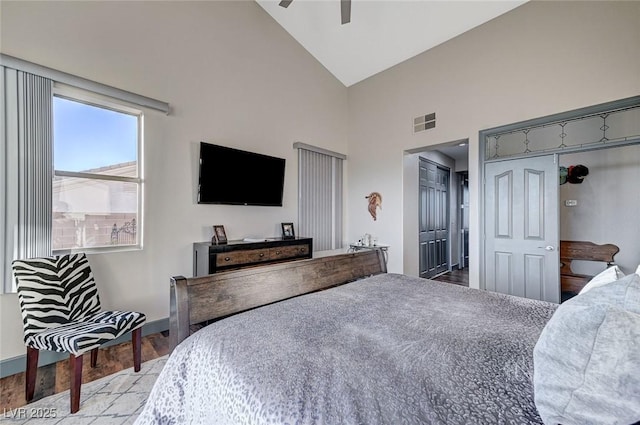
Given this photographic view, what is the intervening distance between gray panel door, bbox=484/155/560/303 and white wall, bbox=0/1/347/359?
288 centimetres

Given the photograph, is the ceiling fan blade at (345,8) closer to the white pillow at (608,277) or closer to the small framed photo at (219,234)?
the small framed photo at (219,234)

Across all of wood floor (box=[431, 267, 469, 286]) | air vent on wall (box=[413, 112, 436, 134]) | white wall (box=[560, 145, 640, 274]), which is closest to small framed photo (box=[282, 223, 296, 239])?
air vent on wall (box=[413, 112, 436, 134])

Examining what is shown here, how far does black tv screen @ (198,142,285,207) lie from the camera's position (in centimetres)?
347

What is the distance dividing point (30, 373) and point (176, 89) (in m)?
2.87

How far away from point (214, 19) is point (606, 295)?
4.43 m

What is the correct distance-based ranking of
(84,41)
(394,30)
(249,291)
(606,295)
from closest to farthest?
(606,295) → (249,291) → (84,41) → (394,30)

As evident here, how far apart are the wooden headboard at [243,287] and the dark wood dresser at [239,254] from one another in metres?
1.43

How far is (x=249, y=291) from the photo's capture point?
5.77ft

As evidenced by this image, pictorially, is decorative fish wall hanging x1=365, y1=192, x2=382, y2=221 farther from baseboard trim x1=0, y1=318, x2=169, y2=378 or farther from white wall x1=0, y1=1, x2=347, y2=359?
baseboard trim x1=0, y1=318, x2=169, y2=378

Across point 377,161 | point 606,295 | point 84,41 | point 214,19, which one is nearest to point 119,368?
point 84,41

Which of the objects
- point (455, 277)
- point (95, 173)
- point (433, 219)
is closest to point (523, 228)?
point (433, 219)

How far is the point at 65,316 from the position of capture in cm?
221

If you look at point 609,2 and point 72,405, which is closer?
point 72,405

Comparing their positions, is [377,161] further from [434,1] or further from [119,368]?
[119,368]
